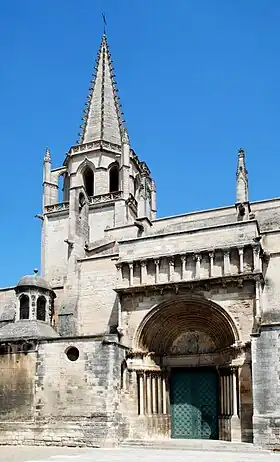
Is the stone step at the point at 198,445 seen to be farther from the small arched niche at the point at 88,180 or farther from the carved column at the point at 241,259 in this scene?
the small arched niche at the point at 88,180

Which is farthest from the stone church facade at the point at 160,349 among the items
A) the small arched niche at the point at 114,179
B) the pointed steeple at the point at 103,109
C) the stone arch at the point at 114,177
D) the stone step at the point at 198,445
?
the pointed steeple at the point at 103,109

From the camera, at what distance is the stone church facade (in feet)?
63.4

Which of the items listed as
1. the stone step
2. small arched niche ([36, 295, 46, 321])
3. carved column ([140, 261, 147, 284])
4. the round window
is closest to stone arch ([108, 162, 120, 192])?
small arched niche ([36, 295, 46, 321])

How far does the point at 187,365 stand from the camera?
70.7ft

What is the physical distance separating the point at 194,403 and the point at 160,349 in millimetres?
2268

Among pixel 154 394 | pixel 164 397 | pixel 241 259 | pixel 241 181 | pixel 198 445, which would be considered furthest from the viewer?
pixel 241 181

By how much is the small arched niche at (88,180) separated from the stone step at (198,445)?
20.8 meters

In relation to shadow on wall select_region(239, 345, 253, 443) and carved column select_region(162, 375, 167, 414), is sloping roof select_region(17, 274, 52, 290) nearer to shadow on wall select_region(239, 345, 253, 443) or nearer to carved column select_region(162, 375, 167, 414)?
carved column select_region(162, 375, 167, 414)

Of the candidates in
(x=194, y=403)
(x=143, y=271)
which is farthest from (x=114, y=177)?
(x=194, y=403)

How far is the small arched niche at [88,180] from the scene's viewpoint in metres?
38.0

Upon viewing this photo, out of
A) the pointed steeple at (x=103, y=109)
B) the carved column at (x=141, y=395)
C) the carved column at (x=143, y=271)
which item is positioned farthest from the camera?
the pointed steeple at (x=103, y=109)

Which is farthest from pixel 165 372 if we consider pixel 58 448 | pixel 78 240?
pixel 78 240

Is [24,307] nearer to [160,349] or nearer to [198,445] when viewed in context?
[160,349]

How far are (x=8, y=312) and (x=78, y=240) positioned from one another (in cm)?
467
